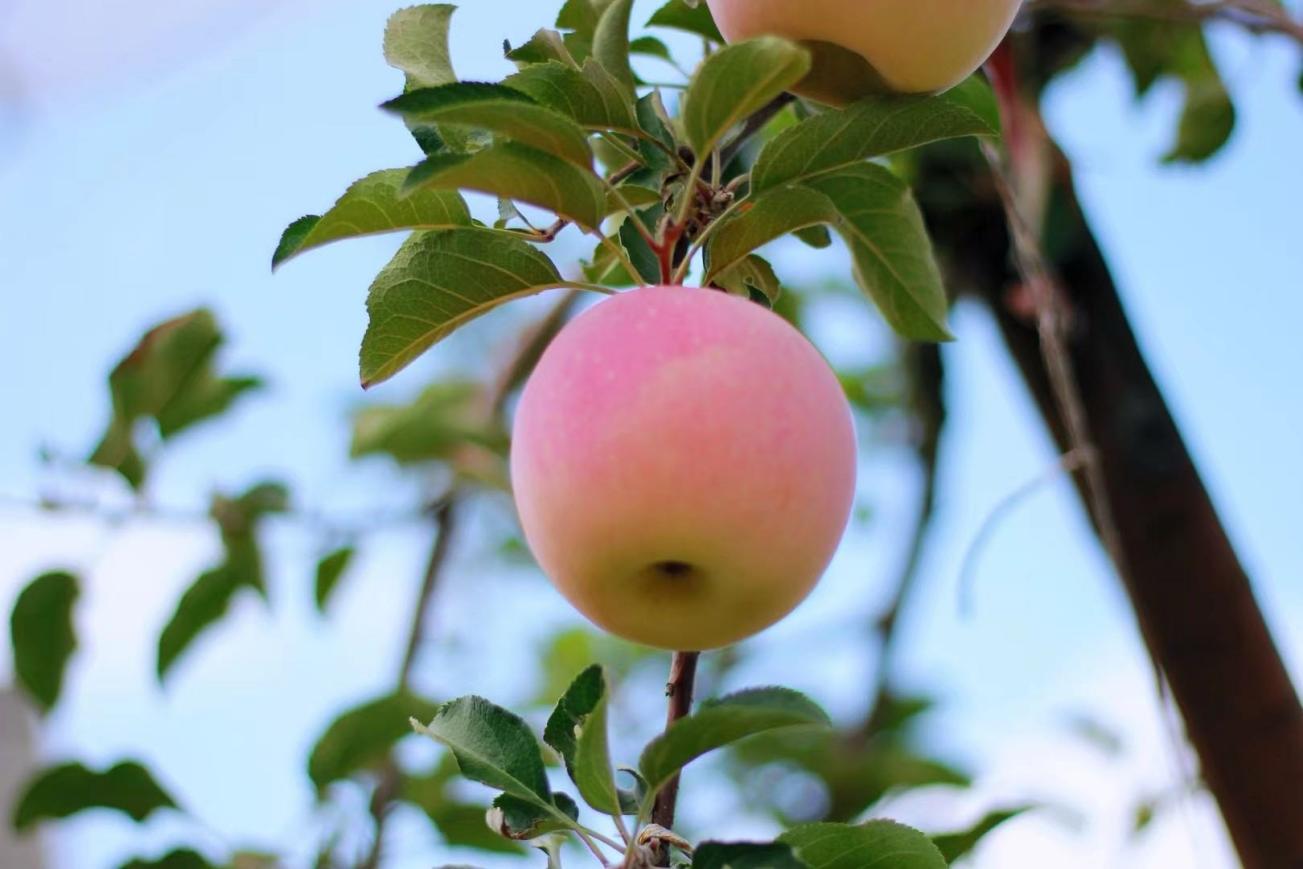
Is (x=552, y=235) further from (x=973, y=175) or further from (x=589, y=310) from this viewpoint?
(x=973, y=175)

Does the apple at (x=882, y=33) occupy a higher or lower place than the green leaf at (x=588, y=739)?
higher

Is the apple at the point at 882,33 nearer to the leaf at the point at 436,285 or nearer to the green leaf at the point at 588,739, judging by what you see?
the leaf at the point at 436,285

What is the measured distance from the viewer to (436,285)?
2.00 feet

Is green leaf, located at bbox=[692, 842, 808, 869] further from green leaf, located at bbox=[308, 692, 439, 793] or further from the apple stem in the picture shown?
green leaf, located at bbox=[308, 692, 439, 793]

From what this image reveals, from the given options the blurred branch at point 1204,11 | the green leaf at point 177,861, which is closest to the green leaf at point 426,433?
the green leaf at point 177,861

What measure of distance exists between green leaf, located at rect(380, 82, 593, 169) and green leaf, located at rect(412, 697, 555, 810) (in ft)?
0.79

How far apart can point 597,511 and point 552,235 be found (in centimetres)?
17

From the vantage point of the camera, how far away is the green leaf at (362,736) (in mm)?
1151

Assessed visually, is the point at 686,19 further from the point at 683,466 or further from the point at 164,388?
the point at 164,388

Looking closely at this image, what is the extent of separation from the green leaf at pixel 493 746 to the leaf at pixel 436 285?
6.1 inches

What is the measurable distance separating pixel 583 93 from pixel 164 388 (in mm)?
984

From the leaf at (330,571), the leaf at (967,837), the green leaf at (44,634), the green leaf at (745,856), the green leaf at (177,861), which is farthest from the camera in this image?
the leaf at (330,571)

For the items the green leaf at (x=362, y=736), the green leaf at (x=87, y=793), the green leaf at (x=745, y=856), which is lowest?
the green leaf at (x=745, y=856)

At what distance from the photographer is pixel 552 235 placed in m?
0.62
